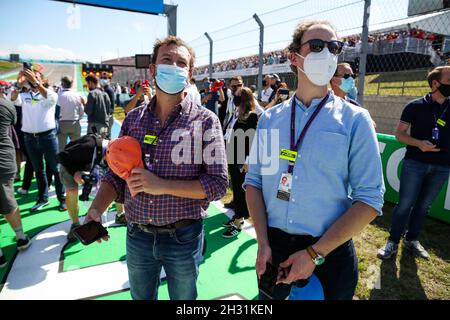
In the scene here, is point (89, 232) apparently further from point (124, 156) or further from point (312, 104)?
point (312, 104)

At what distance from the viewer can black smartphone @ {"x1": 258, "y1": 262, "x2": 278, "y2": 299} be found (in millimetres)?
1354

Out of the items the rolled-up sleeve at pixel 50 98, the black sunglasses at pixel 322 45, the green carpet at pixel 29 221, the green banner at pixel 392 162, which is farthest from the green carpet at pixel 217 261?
the green banner at pixel 392 162

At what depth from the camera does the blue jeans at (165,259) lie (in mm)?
1677

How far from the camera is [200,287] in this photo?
289cm

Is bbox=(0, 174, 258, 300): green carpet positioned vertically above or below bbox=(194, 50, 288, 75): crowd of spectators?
below

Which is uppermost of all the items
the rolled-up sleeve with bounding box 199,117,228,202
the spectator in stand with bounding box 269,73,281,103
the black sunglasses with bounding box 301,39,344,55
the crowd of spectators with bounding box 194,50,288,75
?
the crowd of spectators with bounding box 194,50,288,75

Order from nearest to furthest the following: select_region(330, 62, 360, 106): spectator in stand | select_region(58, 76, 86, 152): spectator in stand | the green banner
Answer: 1. select_region(330, 62, 360, 106): spectator in stand
2. the green banner
3. select_region(58, 76, 86, 152): spectator in stand

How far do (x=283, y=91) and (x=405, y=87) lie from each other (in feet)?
24.9

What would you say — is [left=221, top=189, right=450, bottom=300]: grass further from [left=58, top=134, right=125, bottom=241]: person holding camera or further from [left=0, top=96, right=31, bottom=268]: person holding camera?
[left=0, top=96, right=31, bottom=268]: person holding camera

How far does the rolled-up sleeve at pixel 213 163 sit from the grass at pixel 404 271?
202 centimetres

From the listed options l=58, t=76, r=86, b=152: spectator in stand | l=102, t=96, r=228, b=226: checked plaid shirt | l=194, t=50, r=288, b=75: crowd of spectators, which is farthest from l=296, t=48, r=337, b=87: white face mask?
l=194, t=50, r=288, b=75: crowd of spectators

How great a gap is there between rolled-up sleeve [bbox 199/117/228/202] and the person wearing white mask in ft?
0.62
